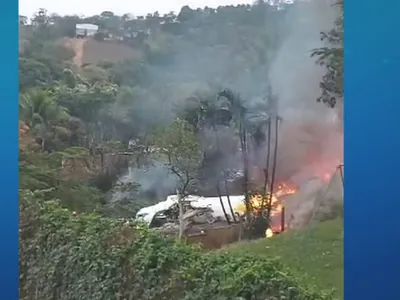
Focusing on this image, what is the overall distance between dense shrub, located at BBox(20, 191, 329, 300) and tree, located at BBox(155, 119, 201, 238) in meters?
0.18

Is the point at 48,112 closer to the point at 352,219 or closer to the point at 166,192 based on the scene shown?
the point at 166,192

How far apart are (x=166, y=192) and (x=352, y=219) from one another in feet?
2.68

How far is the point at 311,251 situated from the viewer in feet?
8.82

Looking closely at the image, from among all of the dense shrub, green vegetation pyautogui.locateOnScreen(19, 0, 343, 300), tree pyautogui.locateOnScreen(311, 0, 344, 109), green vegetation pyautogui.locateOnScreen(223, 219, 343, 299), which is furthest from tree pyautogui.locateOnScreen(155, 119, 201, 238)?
tree pyautogui.locateOnScreen(311, 0, 344, 109)

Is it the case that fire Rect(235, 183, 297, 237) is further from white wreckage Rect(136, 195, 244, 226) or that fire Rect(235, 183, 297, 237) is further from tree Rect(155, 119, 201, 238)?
tree Rect(155, 119, 201, 238)

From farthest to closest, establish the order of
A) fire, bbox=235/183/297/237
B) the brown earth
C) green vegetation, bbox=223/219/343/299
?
the brown earth → fire, bbox=235/183/297/237 → green vegetation, bbox=223/219/343/299

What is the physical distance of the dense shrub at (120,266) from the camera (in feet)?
8.73

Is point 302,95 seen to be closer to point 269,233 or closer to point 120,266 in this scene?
point 269,233

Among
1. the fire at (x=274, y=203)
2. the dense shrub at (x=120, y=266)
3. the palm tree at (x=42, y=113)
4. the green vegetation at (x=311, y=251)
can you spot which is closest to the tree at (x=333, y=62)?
the fire at (x=274, y=203)

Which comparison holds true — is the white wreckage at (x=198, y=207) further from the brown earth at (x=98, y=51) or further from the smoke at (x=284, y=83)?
the brown earth at (x=98, y=51)

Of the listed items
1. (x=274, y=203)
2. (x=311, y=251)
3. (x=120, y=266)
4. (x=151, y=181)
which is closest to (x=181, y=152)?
(x=151, y=181)

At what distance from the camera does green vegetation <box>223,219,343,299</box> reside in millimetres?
2611

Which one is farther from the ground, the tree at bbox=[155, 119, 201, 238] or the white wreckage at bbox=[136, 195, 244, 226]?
the tree at bbox=[155, 119, 201, 238]

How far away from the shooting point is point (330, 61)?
2672mm
